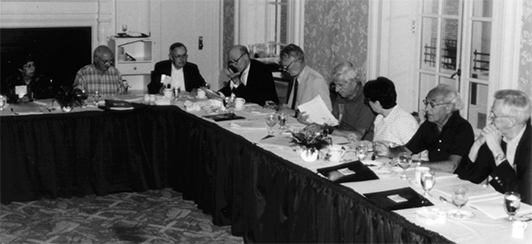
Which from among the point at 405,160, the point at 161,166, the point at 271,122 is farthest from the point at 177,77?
the point at 405,160

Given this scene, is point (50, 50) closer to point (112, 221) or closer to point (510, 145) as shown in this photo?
point (112, 221)

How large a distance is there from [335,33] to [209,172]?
2.17 m

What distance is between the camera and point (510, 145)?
4023 mm

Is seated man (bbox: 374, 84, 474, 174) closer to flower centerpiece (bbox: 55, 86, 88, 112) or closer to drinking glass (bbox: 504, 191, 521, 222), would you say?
drinking glass (bbox: 504, 191, 521, 222)

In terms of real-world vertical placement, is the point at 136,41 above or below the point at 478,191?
above

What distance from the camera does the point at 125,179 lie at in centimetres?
635

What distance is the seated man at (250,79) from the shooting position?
6.72 metres

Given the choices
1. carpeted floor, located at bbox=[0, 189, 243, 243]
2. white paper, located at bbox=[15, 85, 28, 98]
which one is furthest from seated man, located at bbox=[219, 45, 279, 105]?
white paper, located at bbox=[15, 85, 28, 98]

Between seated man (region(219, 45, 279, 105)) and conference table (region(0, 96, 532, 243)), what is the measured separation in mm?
313

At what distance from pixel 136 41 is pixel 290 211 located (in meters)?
5.48

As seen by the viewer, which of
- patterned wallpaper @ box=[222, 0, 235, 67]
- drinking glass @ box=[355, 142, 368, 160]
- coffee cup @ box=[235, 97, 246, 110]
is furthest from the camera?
patterned wallpaper @ box=[222, 0, 235, 67]

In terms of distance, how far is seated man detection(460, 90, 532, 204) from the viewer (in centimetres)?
388

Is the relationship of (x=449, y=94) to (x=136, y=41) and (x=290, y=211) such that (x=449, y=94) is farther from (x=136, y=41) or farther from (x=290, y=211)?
(x=136, y=41)

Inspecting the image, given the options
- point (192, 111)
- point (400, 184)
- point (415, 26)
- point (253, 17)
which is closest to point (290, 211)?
point (400, 184)
